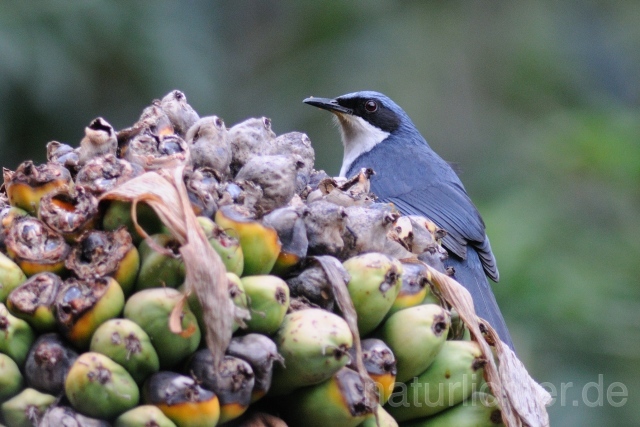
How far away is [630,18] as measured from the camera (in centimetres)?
1055

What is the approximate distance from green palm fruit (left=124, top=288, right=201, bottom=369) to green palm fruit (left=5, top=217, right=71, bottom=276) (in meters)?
0.16

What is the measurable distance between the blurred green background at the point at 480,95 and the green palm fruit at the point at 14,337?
341 centimetres

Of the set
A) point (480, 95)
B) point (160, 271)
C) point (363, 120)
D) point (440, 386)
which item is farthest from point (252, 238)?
point (480, 95)

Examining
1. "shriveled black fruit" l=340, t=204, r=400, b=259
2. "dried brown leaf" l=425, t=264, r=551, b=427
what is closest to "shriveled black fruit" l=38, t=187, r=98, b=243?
"shriveled black fruit" l=340, t=204, r=400, b=259

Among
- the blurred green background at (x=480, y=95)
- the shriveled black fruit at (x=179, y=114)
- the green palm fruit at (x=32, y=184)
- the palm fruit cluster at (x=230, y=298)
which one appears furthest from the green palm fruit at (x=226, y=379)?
the blurred green background at (x=480, y=95)

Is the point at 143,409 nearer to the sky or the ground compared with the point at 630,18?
nearer to the ground

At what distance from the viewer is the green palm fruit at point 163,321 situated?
→ 5.00 ft

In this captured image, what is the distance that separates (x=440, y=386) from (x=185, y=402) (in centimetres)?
61

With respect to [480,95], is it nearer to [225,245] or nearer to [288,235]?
[288,235]

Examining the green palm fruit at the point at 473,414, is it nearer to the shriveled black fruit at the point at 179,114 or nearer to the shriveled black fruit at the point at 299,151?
the shriveled black fruit at the point at 299,151

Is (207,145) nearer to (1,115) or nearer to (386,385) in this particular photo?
(386,385)

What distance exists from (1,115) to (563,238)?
4.08 metres

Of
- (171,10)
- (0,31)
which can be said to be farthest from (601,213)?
(0,31)

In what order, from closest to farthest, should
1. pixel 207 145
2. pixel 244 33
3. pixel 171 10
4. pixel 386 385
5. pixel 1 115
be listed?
pixel 386 385, pixel 207 145, pixel 1 115, pixel 171 10, pixel 244 33
